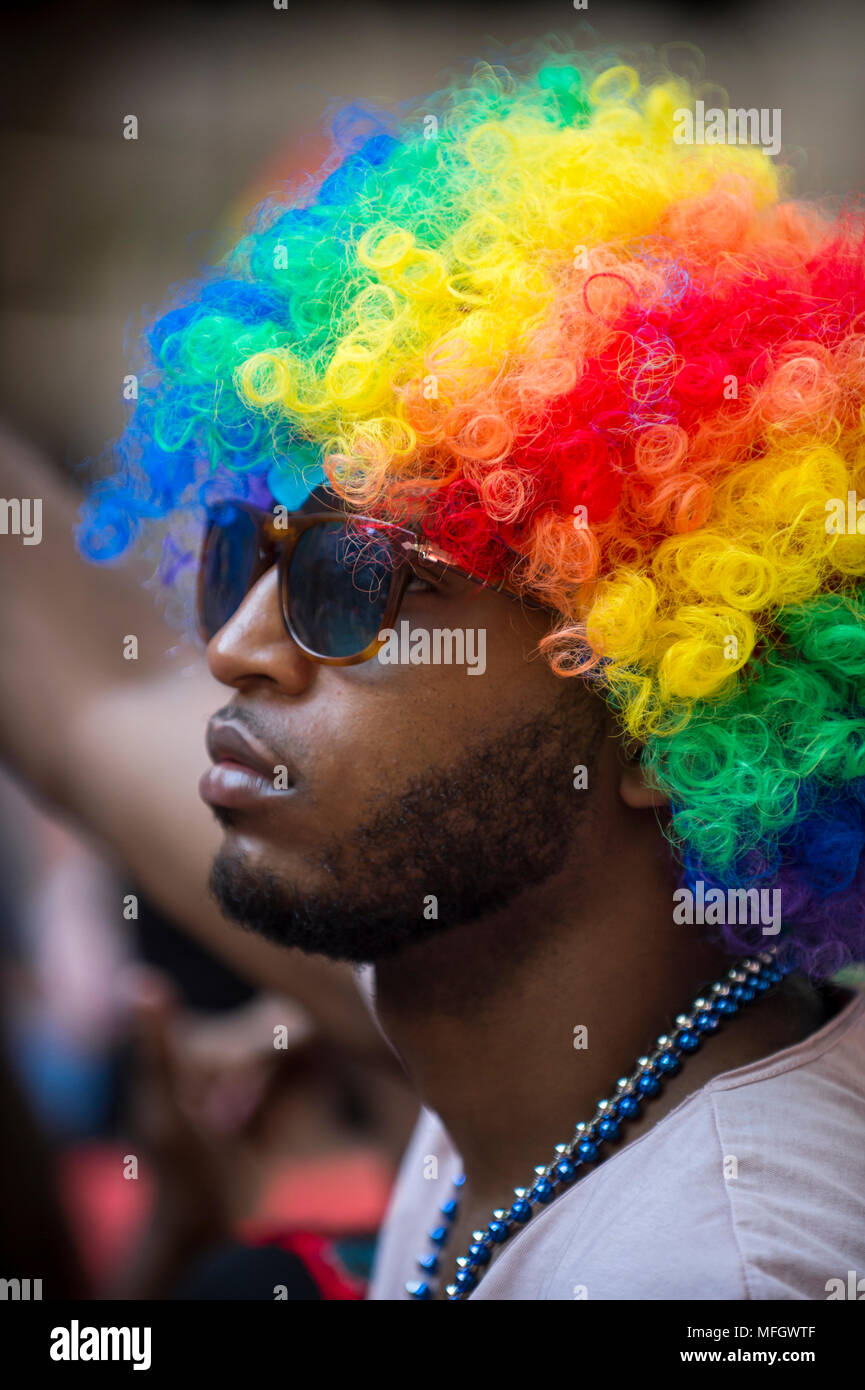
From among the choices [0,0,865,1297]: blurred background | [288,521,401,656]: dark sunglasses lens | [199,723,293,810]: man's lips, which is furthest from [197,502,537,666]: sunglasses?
[0,0,865,1297]: blurred background

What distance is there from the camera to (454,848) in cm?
109

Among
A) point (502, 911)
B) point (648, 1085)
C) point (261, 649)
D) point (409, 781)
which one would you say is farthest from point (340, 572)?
point (648, 1085)

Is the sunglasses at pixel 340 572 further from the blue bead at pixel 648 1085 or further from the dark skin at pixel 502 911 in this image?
the blue bead at pixel 648 1085

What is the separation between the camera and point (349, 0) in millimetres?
1608

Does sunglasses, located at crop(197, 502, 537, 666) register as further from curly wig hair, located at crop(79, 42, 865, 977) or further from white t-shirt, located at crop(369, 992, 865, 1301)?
white t-shirt, located at crop(369, 992, 865, 1301)

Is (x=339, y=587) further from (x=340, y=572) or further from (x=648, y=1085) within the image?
(x=648, y=1085)

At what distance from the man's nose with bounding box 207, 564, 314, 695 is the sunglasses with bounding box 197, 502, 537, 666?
0.06 ft

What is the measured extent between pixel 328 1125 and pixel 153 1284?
1.42ft

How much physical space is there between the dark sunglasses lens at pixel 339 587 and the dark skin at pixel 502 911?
0.03 m

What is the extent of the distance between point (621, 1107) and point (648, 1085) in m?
0.04

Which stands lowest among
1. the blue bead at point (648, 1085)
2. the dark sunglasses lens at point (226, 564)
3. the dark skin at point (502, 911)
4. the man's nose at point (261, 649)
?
the blue bead at point (648, 1085)

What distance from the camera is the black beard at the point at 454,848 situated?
42.7 inches

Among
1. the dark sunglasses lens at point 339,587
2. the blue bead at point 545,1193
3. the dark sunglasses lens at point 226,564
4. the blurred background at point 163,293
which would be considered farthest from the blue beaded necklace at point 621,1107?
the dark sunglasses lens at point 226,564
